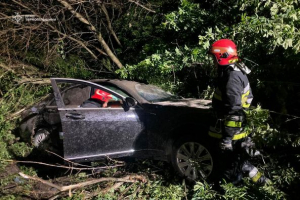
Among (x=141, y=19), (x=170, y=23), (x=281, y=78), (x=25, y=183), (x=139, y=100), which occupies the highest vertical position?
(x=141, y=19)

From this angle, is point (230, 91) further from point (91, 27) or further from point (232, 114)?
point (91, 27)

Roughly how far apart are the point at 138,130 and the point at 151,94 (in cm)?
82

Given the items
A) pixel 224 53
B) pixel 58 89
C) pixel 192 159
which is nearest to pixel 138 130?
pixel 192 159

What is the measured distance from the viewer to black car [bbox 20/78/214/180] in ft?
12.0

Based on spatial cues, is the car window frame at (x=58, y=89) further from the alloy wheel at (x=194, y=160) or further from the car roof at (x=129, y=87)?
the alloy wheel at (x=194, y=160)

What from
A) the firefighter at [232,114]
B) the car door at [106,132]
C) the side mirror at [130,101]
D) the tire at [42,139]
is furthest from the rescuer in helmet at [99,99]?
the firefighter at [232,114]

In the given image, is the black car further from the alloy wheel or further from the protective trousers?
the protective trousers

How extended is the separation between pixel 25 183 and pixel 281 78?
4.18 meters

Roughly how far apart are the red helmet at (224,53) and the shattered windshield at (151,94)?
1430 mm

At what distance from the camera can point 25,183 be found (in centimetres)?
426

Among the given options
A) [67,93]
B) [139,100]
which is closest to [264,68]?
[139,100]

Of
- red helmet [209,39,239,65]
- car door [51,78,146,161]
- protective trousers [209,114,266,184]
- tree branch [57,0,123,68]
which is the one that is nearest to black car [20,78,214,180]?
car door [51,78,146,161]

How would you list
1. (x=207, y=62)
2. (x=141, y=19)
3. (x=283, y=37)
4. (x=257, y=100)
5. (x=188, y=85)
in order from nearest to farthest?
1. (x=283, y=37)
2. (x=257, y=100)
3. (x=207, y=62)
4. (x=188, y=85)
5. (x=141, y=19)

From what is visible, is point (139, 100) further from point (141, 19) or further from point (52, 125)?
point (141, 19)
